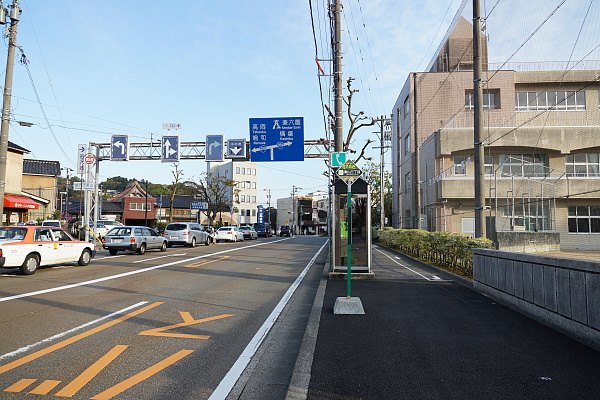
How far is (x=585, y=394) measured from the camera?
4.13 metres

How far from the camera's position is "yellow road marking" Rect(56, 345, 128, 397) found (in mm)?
4387

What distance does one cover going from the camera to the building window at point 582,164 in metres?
28.3

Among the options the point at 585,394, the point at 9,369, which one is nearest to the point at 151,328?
the point at 9,369

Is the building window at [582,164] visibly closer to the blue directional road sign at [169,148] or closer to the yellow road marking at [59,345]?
the blue directional road sign at [169,148]

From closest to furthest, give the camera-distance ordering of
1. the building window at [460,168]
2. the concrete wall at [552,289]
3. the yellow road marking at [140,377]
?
the yellow road marking at [140,377] → the concrete wall at [552,289] → the building window at [460,168]

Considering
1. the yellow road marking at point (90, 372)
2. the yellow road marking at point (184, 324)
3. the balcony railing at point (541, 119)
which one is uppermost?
the balcony railing at point (541, 119)

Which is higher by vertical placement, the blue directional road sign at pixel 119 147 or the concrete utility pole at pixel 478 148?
the blue directional road sign at pixel 119 147

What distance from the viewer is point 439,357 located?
17.6 feet

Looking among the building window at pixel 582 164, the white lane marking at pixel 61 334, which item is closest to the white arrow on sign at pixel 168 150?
the white lane marking at pixel 61 334

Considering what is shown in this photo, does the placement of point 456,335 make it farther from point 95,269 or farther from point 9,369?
point 95,269

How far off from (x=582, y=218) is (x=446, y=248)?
59.5 ft

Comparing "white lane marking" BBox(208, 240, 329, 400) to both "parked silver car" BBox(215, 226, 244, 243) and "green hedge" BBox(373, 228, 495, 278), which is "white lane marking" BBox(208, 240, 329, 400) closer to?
"green hedge" BBox(373, 228, 495, 278)

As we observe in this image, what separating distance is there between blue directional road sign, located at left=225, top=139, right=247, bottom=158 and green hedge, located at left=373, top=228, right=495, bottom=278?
37.8 feet

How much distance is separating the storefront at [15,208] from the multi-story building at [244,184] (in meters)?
53.1
